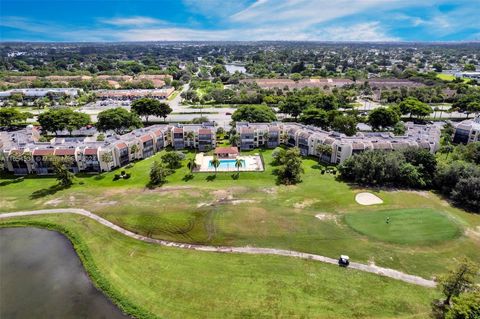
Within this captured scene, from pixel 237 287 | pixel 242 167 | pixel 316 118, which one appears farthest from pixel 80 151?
pixel 316 118

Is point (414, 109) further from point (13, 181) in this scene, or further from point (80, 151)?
point (13, 181)

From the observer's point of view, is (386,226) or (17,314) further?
(386,226)

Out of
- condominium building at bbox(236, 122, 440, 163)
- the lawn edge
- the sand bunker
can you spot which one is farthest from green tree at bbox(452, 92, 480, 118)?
the lawn edge

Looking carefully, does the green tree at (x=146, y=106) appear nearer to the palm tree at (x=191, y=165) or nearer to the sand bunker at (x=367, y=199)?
the palm tree at (x=191, y=165)

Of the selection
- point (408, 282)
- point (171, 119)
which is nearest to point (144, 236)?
point (408, 282)

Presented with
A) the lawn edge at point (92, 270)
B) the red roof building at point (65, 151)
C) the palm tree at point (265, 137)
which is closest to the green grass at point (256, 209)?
the lawn edge at point (92, 270)

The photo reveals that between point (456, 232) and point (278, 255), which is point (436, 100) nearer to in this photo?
point (456, 232)

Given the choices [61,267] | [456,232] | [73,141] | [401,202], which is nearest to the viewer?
[61,267]
